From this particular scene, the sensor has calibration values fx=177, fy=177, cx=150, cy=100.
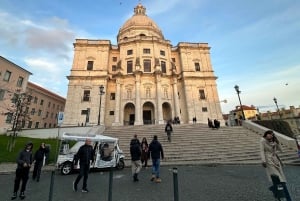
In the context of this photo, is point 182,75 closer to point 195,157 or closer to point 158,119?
point 158,119

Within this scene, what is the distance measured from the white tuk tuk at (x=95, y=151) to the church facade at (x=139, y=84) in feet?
68.7

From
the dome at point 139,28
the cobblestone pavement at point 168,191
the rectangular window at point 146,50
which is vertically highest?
the dome at point 139,28

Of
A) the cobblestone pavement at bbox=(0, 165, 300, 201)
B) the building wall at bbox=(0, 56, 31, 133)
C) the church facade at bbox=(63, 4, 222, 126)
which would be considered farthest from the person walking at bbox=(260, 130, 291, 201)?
the building wall at bbox=(0, 56, 31, 133)

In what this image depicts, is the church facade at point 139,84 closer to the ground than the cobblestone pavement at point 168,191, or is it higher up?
higher up

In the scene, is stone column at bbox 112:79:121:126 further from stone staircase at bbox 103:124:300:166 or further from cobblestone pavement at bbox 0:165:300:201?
cobblestone pavement at bbox 0:165:300:201

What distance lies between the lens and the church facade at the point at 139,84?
112ft

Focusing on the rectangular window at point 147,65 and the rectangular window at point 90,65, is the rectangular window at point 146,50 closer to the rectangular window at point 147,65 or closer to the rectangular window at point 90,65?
the rectangular window at point 147,65

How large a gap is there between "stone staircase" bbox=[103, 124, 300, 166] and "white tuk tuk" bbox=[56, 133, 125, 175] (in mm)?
1964

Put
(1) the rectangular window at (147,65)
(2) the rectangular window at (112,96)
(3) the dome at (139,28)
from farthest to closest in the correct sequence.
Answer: (3) the dome at (139,28)
(1) the rectangular window at (147,65)
(2) the rectangular window at (112,96)

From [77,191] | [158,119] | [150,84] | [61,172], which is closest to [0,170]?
[61,172]

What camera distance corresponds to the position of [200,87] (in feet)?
126

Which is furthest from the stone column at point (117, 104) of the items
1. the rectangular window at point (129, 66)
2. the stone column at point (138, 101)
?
the rectangular window at point (129, 66)

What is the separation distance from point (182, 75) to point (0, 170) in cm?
3383

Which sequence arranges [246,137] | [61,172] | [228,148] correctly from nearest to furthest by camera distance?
[61,172]
[228,148]
[246,137]
